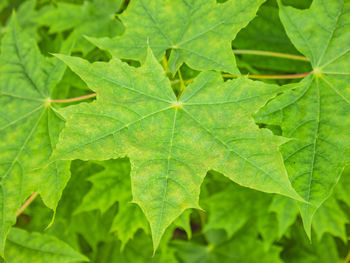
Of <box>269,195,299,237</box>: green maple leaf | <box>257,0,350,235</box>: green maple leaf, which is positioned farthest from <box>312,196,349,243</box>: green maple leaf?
<box>257,0,350,235</box>: green maple leaf

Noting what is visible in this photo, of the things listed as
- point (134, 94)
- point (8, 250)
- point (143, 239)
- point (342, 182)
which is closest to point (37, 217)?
point (8, 250)

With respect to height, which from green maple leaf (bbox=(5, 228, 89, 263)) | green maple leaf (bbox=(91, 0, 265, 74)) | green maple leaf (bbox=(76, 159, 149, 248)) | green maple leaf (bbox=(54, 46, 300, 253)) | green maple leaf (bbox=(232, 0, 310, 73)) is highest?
green maple leaf (bbox=(232, 0, 310, 73))

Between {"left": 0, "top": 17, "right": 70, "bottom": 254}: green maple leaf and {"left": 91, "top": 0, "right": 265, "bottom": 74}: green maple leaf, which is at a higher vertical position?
{"left": 91, "top": 0, "right": 265, "bottom": 74}: green maple leaf

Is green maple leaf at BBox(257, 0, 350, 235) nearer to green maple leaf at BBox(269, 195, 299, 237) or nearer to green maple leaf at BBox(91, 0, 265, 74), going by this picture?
green maple leaf at BBox(91, 0, 265, 74)

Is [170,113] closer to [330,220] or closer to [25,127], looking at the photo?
[25,127]

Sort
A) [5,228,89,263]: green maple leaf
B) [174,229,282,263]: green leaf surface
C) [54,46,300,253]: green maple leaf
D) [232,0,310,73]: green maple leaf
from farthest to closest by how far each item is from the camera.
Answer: [174,229,282,263]: green leaf surface, [232,0,310,73]: green maple leaf, [5,228,89,263]: green maple leaf, [54,46,300,253]: green maple leaf

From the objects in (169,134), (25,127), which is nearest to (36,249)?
(25,127)
